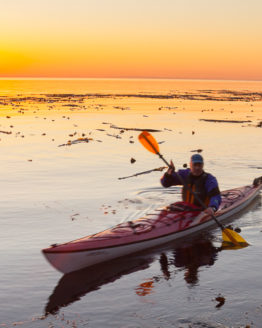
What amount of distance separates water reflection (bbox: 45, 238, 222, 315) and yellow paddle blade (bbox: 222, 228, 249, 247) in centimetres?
34

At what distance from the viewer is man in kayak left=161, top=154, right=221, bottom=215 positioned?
34.7ft

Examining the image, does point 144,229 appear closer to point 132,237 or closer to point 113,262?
point 132,237

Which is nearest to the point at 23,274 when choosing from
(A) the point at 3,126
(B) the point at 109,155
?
(B) the point at 109,155

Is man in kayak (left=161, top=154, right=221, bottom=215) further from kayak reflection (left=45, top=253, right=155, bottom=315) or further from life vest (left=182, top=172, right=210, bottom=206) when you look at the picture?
kayak reflection (left=45, top=253, right=155, bottom=315)

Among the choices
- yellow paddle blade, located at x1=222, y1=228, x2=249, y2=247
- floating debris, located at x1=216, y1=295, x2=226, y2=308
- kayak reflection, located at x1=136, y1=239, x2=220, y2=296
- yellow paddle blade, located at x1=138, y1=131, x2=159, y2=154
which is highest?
yellow paddle blade, located at x1=138, y1=131, x2=159, y2=154

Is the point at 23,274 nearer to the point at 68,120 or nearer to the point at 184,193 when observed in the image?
the point at 184,193

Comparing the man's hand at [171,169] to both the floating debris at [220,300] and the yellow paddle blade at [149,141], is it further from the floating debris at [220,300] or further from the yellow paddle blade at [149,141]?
the floating debris at [220,300]

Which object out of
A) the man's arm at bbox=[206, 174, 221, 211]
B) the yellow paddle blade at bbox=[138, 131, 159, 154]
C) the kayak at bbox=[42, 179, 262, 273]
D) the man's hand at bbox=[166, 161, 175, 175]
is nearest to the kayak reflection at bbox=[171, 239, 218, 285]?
the kayak at bbox=[42, 179, 262, 273]

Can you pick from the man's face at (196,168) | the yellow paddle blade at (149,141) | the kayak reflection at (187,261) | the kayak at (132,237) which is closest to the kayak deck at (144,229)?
the kayak at (132,237)

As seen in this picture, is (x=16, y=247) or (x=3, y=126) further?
(x=3, y=126)

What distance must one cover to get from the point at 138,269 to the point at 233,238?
8.16 ft

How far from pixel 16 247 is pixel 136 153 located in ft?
42.6

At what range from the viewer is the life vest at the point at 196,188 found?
1077 centimetres

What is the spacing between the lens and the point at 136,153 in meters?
21.9
